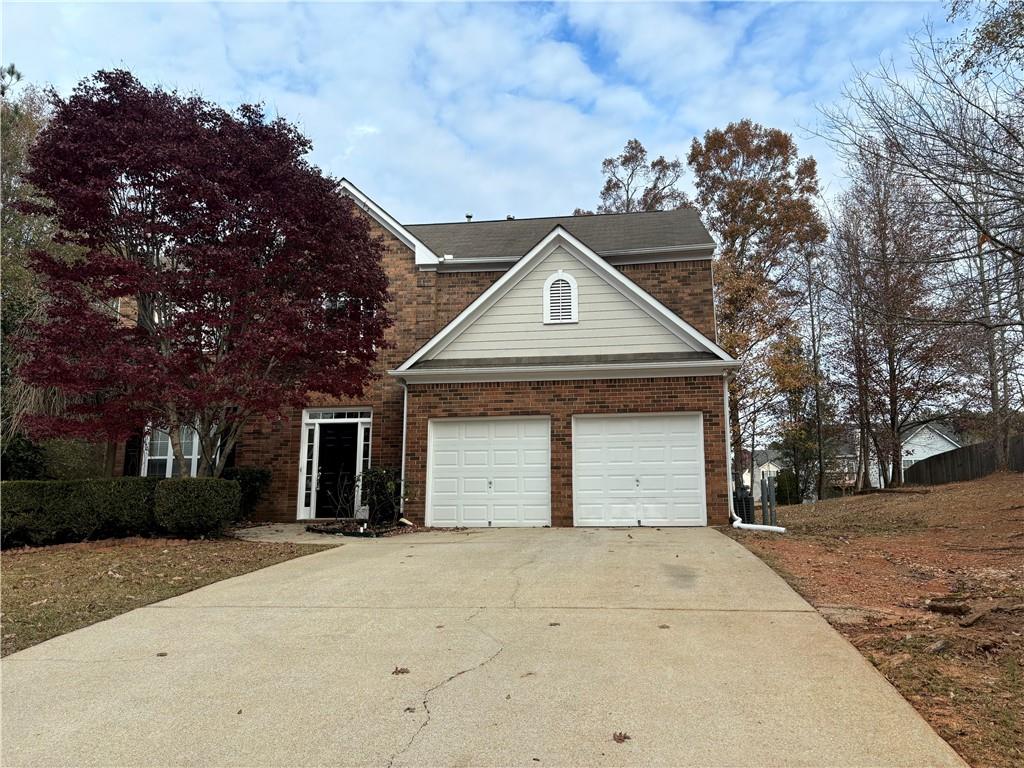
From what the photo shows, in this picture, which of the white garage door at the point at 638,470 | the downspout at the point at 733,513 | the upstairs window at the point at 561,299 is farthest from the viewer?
the upstairs window at the point at 561,299

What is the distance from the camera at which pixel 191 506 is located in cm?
1090

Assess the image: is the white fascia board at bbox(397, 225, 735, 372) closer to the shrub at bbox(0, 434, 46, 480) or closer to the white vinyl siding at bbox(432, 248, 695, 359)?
the white vinyl siding at bbox(432, 248, 695, 359)

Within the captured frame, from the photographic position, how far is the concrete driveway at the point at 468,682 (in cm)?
346

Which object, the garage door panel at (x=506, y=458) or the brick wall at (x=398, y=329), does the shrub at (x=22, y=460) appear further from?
the garage door panel at (x=506, y=458)

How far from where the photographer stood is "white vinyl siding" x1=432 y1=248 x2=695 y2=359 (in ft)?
44.5

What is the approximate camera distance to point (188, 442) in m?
16.6

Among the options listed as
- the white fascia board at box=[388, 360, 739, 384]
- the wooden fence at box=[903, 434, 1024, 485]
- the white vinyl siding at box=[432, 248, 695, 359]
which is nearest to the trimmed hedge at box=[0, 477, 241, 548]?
the white fascia board at box=[388, 360, 739, 384]

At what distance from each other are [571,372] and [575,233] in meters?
6.26

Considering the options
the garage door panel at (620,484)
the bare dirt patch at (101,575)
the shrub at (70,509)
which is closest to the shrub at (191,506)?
the bare dirt patch at (101,575)

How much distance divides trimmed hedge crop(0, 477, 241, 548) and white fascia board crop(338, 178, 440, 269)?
7.34 metres

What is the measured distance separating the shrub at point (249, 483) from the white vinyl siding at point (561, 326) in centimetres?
528

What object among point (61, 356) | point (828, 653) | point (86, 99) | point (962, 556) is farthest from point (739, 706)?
point (86, 99)

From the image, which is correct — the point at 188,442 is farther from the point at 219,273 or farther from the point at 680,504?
the point at 680,504

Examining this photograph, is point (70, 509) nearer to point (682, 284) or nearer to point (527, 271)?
point (527, 271)
